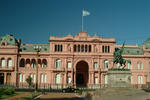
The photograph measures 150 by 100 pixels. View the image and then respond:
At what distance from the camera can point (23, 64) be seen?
Result: 7206cm

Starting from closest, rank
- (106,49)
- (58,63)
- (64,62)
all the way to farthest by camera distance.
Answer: (64,62) → (58,63) → (106,49)

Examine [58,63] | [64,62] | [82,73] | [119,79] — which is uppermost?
[64,62]

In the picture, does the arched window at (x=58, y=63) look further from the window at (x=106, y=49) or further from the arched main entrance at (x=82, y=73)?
the window at (x=106, y=49)

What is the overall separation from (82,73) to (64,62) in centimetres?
916

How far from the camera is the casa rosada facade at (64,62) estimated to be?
68438 millimetres

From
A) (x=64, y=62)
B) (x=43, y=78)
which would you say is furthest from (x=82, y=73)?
(x=43, y=78)

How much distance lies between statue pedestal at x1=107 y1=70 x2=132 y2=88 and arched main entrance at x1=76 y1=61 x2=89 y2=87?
37.9 metres

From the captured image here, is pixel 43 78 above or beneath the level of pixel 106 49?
beneath

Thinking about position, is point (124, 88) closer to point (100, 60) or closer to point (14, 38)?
point (100, 60)

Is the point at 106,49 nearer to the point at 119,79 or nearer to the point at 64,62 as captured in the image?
the point at 64,62

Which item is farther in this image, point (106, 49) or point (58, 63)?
point (106, 49)

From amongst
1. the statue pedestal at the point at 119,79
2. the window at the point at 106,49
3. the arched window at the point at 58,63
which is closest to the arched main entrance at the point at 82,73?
the arched window at the point at 58,63

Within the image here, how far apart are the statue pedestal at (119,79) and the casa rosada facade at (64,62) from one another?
32.1 meters

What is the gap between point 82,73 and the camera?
74188 millimetres
